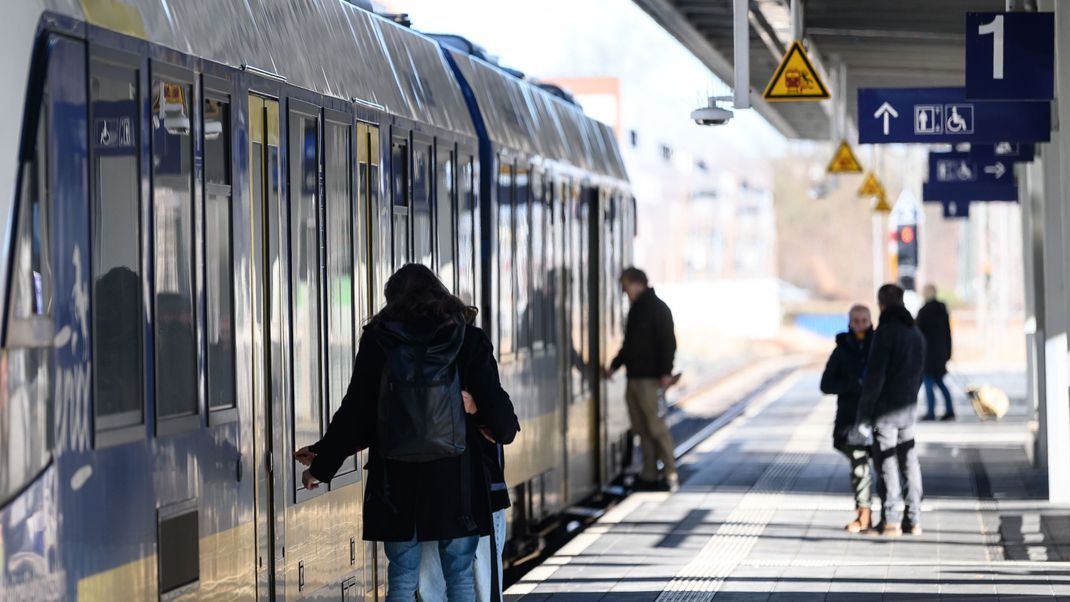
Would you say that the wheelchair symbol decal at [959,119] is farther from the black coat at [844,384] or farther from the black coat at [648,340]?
the black coat at [648,340]

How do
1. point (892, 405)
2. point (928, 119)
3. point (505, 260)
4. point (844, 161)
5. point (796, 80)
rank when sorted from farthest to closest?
point (844, 161)
point (928, 119)
point (796, 80)
point (892, 405)
point (505, 260)

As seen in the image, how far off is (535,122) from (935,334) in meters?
11.8

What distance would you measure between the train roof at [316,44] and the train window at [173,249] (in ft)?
0.70

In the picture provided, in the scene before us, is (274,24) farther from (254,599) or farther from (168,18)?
(254,599)

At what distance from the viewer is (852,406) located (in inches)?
473

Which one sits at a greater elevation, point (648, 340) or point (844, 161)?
point (844, 161)

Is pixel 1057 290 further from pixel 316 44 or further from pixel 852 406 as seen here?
pixel 316 44

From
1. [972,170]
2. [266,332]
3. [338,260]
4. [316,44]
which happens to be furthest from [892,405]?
[972,170]

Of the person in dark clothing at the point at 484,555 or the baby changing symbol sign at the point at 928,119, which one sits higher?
the baby changing symbol sign at the point at 928,119

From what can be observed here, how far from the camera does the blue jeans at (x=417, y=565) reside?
6.38m

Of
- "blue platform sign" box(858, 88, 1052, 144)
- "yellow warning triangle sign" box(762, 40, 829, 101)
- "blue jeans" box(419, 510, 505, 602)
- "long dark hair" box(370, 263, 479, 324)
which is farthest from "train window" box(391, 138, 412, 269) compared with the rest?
"blue platform sign" box(858, 88, 1052, 144)

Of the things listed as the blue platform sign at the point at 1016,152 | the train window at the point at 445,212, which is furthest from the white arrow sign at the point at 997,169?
Answer: the train window at the point at 445,212

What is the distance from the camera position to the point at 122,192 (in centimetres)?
528

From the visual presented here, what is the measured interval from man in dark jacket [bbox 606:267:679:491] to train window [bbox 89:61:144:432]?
9500 mm
